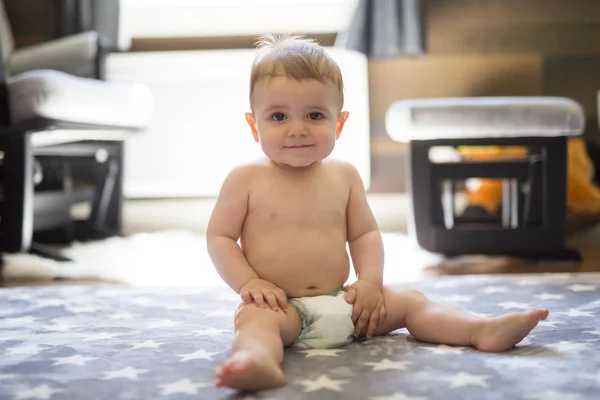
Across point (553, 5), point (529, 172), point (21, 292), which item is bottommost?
point (21, 292)

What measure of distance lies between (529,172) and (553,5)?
1257 millimetres

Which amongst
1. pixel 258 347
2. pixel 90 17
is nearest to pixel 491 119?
pixel 258 347

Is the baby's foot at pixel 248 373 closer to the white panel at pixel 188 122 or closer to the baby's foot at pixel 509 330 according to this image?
the baby's foot at pixel 509 330

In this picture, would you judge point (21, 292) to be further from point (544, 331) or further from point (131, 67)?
point (131, 67)

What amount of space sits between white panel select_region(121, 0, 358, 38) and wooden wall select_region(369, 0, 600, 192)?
32 centimetres

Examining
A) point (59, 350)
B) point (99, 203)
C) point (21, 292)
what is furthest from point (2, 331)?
point (99, 203)

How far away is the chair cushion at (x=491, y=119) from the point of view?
5.32ft

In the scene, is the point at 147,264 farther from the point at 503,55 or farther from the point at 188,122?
the point at 503,55

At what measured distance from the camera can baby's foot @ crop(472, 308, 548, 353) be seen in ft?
2.60

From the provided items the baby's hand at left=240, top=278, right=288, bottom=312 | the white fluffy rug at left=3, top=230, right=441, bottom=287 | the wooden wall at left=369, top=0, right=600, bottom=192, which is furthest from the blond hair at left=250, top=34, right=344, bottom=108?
the wooden wall at left=369, top=0, right=600, bottom=192

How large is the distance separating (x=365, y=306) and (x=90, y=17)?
2127mm

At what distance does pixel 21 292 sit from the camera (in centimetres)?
129

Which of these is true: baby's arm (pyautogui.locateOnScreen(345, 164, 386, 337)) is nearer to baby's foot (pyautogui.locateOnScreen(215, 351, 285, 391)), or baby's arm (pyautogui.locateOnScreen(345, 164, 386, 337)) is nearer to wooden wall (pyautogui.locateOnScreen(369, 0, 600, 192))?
baby's foot (pyautogui.locateOnScreen(215, 351, 285, 391))

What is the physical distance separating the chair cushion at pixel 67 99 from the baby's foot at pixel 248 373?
1.10 m
